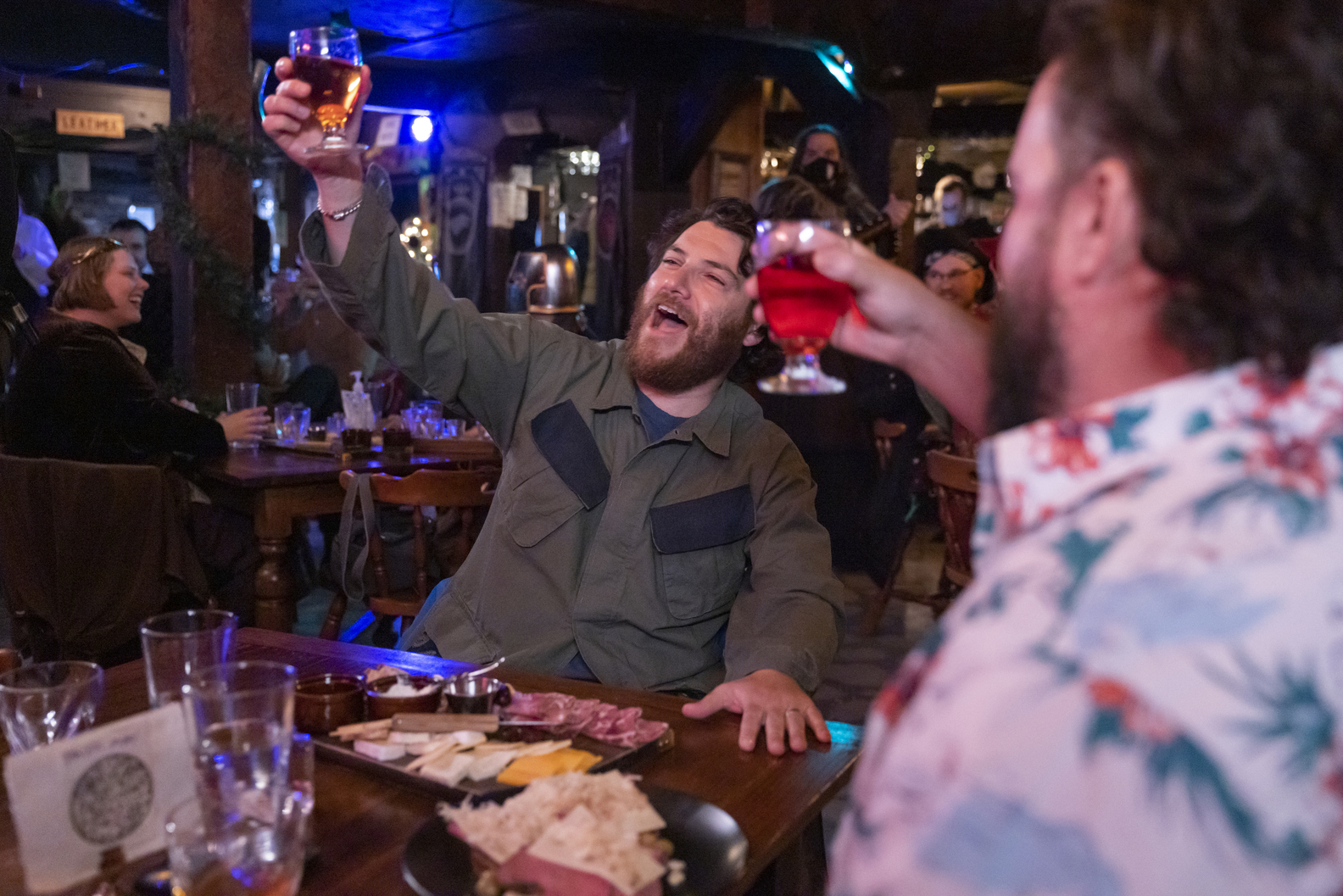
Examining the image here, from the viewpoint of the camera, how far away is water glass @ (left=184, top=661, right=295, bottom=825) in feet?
3.20

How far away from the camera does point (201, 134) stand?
4773 mm

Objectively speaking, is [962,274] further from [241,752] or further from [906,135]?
[241,752]

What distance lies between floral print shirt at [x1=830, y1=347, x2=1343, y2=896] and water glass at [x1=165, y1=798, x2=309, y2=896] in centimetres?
52

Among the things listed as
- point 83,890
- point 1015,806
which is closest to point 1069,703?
point 1015,806

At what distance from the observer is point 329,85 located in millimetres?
→ 1709

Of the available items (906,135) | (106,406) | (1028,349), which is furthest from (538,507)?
(906,135)

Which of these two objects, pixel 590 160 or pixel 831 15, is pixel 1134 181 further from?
pixel 590 160

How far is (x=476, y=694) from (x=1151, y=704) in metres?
0.96

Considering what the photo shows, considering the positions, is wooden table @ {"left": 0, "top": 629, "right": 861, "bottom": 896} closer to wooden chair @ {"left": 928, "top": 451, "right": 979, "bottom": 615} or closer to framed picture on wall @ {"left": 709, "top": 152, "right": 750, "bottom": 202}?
wooden chair @ {"left": 928, "top": 451, "right": 979, "bottom": 615}

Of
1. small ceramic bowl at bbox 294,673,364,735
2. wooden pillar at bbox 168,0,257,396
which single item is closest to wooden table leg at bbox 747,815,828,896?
small ceramic bowl at bbox 294,673,364,735

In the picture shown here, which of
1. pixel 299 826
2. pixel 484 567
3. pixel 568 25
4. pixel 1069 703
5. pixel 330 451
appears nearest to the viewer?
pixel 1069 703

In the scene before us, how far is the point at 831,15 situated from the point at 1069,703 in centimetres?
629

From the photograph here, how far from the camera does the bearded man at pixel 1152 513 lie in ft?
2.10

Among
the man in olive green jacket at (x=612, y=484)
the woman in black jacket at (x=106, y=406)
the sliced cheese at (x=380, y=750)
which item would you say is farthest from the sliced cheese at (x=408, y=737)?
the woman in black jacket at (x=106, y=406)
